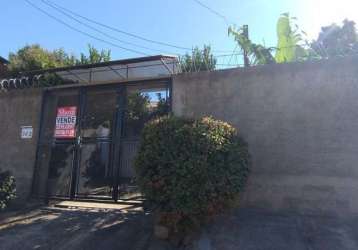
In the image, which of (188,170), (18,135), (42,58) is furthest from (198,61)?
(42,58)

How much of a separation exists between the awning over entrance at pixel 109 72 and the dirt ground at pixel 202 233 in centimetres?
A: 336

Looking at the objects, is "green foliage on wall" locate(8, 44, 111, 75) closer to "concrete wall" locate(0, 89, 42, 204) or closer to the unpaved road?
"concrete wall" locate(0, 89, 42, 204)

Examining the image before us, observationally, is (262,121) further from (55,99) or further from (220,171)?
(55,99)

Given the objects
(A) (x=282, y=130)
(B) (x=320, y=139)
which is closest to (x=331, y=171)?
(B) (x=320, y=139)

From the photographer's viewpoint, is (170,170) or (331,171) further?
(331,171)

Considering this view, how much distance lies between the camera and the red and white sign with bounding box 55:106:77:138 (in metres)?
8.27

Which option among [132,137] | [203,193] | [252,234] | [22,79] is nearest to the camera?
[203,193]

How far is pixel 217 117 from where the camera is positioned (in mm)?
6957

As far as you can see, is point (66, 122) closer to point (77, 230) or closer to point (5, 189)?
point (5, 189)

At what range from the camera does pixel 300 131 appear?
638 centimetres

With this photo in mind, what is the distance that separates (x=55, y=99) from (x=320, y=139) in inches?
252

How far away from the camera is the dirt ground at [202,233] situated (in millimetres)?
4930

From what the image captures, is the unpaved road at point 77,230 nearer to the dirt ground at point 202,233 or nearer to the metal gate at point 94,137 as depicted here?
the dirt ground at point 202,233

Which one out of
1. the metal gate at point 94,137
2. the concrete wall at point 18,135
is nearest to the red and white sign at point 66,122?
the metal gate at point 94,137
